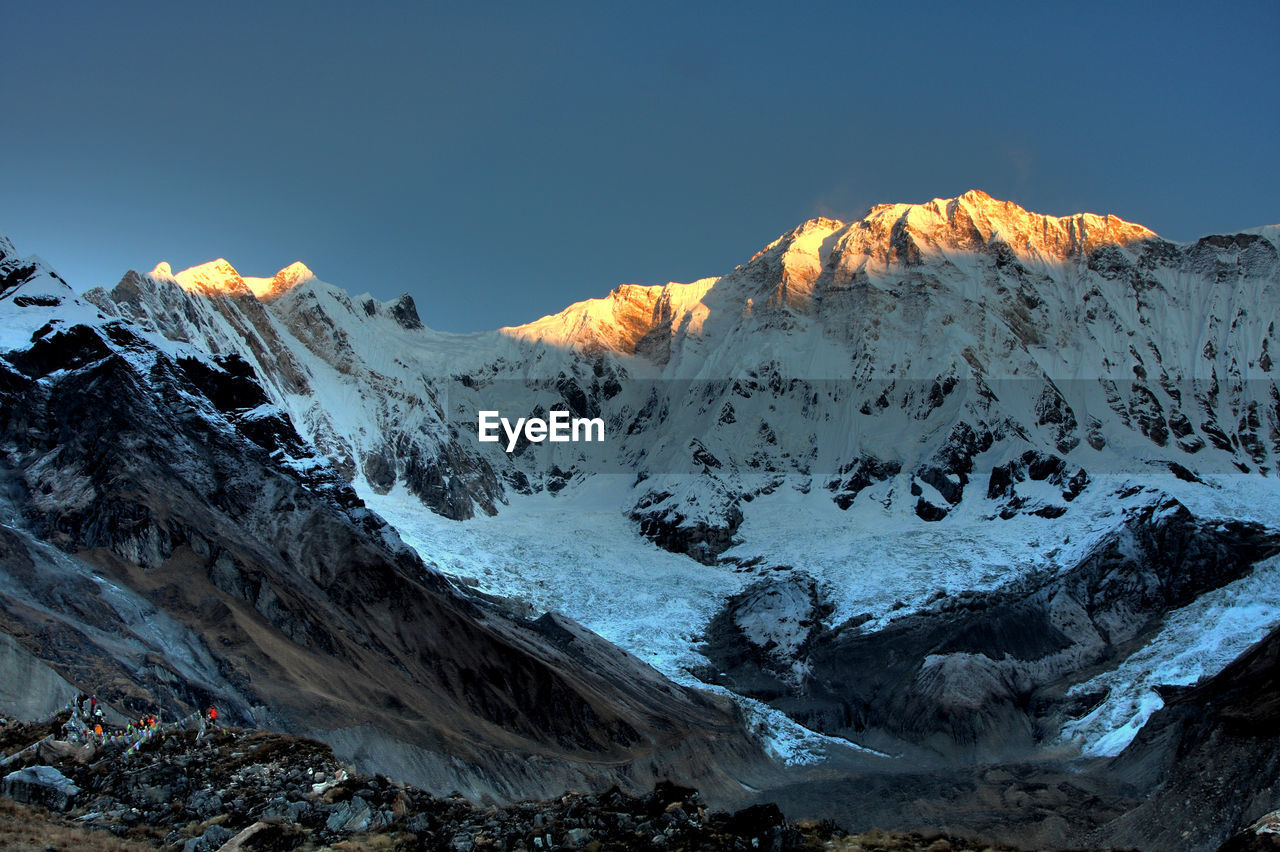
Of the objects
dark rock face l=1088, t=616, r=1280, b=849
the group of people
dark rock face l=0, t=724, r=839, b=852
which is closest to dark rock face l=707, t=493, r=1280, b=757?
dark rock face l=1088, t=616, r=1280, b=849

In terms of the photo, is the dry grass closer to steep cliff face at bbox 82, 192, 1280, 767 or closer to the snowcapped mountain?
the snowcapped mountain

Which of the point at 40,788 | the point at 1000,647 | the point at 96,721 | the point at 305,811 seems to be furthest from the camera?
the point at 1000,647

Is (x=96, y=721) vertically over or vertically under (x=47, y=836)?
under

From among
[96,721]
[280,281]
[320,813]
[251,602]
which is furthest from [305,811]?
[280,281]

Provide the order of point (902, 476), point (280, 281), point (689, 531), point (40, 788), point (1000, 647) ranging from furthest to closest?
point (280, 281), point (902, 476), point (689, 531), point (1000, 647), point (40, 788)

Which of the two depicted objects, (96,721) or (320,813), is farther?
(96,721)

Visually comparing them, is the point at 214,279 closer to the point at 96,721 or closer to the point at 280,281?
the point at 280,281

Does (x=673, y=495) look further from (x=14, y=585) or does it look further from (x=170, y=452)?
(x=14, y=585)

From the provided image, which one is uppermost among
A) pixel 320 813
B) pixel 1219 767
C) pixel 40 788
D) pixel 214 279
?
pixel 214 279
